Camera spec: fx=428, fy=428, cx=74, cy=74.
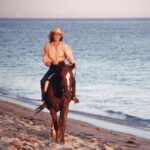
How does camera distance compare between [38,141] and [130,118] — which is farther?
[130,118]

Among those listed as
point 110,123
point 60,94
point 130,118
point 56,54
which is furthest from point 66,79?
point 130,118

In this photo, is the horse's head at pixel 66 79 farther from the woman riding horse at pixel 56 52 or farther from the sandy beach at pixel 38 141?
the sandy beach at pixel 38 141

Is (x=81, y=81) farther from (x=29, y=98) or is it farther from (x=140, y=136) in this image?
(x=140, y=136)

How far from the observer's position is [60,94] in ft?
29.7

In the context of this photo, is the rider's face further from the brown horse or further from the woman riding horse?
the brown horse

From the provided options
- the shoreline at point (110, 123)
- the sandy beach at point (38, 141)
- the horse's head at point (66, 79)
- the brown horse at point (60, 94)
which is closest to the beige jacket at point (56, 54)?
the brown horse at point (60, 94)

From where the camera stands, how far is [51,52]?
936cm

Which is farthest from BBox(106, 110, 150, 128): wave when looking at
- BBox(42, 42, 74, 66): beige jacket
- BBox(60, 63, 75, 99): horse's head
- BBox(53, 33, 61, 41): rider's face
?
BBox(60, 63, 75, 99): horse's head

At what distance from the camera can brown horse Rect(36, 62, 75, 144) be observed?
879 centimetres

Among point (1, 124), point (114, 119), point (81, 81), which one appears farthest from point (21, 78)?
point (1, 124)

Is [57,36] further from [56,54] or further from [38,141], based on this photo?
[38,141]

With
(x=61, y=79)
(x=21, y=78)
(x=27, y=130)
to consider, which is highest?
(x=61, y=79)

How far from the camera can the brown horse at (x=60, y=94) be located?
8789 mm

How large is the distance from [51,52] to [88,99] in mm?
14377
